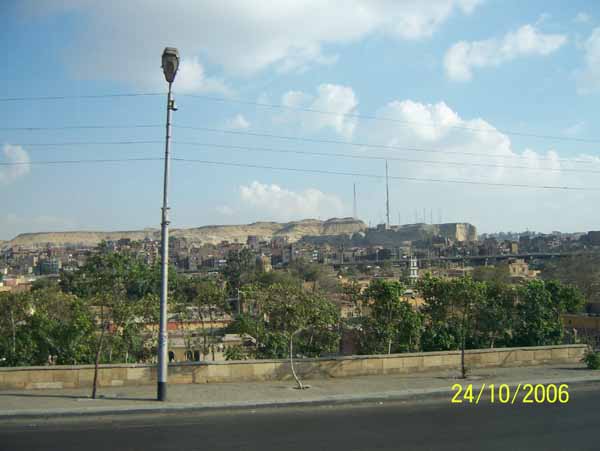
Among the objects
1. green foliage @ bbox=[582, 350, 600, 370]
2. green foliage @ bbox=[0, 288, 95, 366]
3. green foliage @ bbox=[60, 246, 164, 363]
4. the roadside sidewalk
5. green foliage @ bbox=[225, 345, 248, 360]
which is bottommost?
the roadside sidewalk

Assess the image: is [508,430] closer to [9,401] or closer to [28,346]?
[9,401]

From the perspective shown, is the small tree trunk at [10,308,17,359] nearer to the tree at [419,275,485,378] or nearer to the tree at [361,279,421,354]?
the tree at [361,279,421,354]

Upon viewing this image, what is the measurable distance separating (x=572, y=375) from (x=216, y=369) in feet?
30.2

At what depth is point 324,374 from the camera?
14281 mm

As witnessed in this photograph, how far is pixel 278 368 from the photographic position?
1397 centimetres

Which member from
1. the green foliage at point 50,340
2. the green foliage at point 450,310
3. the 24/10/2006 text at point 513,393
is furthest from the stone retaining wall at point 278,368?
the 24/10/2006 text at point 513,393

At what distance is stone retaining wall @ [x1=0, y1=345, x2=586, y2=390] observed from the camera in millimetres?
12422

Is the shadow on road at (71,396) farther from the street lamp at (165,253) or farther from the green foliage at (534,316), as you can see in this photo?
the green foliage at (534,316)

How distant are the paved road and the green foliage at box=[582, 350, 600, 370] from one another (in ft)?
13.5

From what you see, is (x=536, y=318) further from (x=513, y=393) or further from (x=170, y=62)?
(x=170, y=62)

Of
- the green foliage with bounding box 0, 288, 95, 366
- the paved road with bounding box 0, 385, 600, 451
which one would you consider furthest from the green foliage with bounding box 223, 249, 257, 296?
the paved road with bounding box 0, 385, 600, 451

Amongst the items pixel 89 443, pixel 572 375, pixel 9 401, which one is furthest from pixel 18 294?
pixel 572 375

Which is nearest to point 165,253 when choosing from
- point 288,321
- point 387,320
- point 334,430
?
point 288,321

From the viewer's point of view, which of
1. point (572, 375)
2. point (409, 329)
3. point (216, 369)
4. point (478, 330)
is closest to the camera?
point (216, 369)
